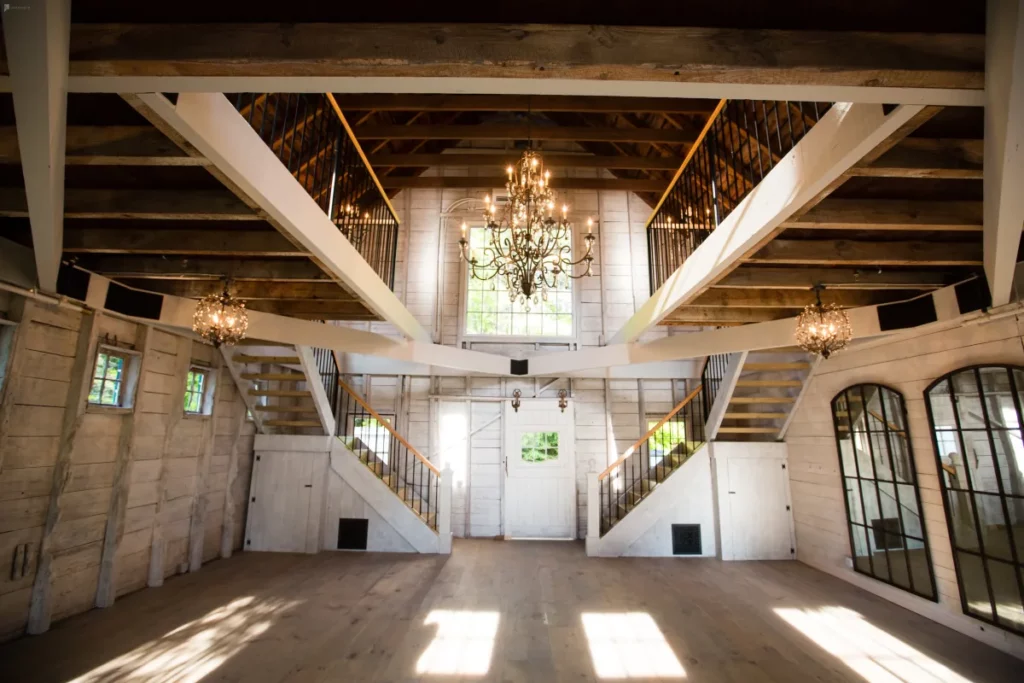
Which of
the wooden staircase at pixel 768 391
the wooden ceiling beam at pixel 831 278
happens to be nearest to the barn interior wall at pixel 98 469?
the wooden ceiling beam at pixel 831 278

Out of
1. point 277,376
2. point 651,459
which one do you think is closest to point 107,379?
point 277,376

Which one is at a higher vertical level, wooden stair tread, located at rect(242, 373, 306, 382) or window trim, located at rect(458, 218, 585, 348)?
window trim, located at rect(458, 218, 585, 348)

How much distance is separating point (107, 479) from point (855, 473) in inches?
320

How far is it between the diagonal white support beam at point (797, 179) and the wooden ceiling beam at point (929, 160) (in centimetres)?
16

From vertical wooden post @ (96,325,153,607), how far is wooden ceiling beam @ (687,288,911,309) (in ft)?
19.0

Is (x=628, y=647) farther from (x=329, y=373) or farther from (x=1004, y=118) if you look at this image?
(x=329, y=373)

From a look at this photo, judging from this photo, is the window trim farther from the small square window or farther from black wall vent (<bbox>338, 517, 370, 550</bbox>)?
the small square window

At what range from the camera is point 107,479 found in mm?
4598

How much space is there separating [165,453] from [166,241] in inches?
119

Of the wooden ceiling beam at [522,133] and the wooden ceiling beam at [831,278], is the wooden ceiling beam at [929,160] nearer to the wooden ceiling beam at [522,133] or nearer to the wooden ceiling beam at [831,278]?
the wooden ceiling beam at [831,278]

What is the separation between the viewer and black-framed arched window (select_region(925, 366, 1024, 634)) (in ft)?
12.0

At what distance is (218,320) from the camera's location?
3.40m

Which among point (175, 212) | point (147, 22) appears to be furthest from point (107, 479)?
point (147, 22)

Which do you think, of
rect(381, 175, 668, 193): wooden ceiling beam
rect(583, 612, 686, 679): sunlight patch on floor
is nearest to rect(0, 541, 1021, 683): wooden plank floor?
rect(583, 612, 686, 679): sunlight patch on floor
